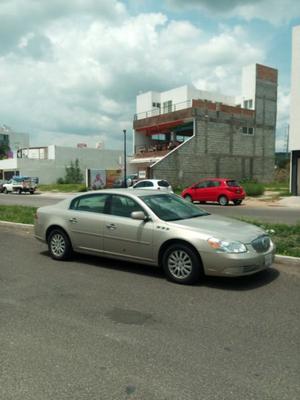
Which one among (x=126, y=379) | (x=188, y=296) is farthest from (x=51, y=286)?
(x=126, y=379)

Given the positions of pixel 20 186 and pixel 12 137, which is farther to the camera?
pixel 12 137

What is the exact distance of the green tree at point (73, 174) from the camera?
59312mm

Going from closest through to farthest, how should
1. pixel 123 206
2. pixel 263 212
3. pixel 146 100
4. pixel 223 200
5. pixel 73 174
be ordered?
1. pixel 123 206
2. pixel 263 212
3. pixel 223 200
4. pixel 146 100
5. pixel 73 174

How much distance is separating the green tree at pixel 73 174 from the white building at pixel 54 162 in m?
0.53

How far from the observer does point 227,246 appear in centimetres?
584

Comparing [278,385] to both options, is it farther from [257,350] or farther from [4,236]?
[4,236]

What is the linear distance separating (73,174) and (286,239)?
5275 centimetres

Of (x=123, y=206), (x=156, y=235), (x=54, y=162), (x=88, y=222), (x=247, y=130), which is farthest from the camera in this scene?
(x=54, y=162)

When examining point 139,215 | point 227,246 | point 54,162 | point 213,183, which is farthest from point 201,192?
point 54,162

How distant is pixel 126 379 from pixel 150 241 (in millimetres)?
3280

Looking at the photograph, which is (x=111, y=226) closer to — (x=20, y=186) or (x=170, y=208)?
(x=170, y=208)

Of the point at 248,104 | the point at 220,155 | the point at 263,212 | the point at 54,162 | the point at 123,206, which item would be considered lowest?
the point at 263,212

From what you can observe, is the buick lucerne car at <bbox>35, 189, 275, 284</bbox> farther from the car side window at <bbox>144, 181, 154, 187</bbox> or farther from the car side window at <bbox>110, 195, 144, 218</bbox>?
the car side window at <bbox>144, 181, 154, 187</bbox>

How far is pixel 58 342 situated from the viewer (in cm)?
411
